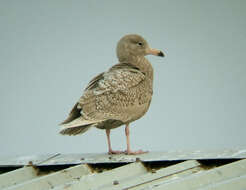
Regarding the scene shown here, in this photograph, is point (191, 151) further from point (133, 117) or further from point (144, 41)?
point (144, 41)

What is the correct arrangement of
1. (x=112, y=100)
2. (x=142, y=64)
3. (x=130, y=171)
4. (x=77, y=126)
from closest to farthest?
(x=130, y=171) → (x=77, y=126) → (x=112, y=100) → (x=142, y=64)

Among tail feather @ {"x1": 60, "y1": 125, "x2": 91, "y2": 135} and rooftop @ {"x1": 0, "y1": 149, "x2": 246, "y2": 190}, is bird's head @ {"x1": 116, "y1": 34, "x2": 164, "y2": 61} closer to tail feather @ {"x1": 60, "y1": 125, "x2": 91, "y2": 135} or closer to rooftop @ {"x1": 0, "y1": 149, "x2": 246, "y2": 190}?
tail feather @ {"x1": 60, "y1": 125, "x2": 91, "y2": 135}

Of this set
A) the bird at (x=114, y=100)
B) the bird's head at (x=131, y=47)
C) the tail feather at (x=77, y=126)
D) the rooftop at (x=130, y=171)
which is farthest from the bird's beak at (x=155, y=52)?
the rooftop at (x=130, y=171)

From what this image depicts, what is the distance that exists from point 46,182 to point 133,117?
10.3ft

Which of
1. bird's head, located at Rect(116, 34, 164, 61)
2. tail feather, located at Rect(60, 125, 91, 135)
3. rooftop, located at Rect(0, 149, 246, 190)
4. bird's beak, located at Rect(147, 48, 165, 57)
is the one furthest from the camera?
bird's beak, located at Rect(147, 48, 165, 57)

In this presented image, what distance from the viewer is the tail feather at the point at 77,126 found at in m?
8.89

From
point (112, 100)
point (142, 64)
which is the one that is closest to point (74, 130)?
point (112, 100)

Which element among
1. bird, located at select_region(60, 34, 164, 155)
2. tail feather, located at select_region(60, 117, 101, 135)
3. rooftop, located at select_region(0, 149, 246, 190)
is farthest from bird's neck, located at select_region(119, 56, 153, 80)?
rooftop, located at select_region(0, 149, 246, 190)

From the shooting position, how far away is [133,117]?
31.9 feet

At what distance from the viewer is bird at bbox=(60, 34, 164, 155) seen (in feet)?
30.0

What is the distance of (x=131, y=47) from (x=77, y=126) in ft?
7.14

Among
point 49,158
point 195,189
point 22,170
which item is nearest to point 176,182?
point 195,189

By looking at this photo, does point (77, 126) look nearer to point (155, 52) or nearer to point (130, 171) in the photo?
point (130, 171)

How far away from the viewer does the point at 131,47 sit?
1066 centimetres
